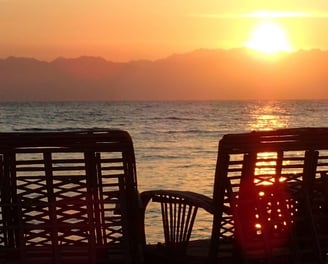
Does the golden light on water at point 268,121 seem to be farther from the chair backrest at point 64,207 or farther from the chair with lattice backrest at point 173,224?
the chair backrest at point 64,207

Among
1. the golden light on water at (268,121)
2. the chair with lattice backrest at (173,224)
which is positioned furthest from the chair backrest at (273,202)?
the golden light on water at (268,121)

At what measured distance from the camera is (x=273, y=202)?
664 centimetres

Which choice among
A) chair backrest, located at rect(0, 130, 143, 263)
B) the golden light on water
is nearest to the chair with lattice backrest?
chair backrest, located at rect(0, 130, 143, 263)

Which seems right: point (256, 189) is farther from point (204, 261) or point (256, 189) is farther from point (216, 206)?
point (204, 261)

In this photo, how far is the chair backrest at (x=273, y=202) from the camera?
6.48 m

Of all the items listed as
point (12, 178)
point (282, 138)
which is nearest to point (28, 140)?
point (12, 178)

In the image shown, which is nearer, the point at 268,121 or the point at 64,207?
the point at 64,207

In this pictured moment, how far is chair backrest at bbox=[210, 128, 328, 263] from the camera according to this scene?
648cm

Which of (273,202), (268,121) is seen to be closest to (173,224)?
(273,202)

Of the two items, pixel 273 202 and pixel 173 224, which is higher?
pixel 273 202

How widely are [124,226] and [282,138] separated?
153cm

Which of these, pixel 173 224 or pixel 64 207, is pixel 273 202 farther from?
pixel 64 207

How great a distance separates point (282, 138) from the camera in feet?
22.0

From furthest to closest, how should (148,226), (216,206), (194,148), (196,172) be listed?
1. (194,148)
2. (196,172)
3. (148,226)
4. (216,206)
